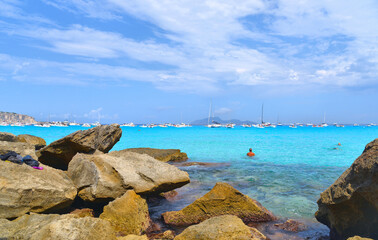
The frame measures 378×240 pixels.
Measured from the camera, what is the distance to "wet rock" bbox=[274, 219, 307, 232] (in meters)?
9.56

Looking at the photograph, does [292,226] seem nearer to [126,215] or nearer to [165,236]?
[165,236]

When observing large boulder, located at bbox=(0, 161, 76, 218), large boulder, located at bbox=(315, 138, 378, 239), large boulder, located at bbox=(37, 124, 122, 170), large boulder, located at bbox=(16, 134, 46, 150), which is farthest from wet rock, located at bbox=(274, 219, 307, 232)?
large boulder, located at bbox=(16, 134, 46, 150)

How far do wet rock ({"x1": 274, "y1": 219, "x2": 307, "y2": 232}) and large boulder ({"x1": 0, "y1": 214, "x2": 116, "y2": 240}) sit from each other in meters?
5.99

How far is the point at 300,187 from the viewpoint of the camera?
16.1 m

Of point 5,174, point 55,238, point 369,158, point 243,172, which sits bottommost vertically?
point 243,172

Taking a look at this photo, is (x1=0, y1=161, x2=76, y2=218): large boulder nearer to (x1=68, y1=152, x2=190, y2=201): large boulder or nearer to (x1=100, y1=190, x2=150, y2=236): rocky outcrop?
(x1=68, y1=152, x2=190, y2=201): large boulder

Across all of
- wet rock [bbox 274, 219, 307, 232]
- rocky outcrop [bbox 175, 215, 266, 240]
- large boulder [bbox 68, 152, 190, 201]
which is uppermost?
large boulder [bbox 68, 152, 190, 201]

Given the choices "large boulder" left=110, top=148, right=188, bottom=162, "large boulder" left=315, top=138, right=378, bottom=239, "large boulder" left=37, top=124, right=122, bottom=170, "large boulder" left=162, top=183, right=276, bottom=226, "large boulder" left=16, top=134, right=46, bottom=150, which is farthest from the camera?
"large boulder" left=110, top=148, right=188, bottom=162

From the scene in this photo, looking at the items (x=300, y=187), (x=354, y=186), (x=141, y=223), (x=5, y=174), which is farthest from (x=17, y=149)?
(x=300, y=187)

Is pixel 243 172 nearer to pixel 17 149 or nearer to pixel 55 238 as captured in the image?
pixel 17 149

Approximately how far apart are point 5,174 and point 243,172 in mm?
16329

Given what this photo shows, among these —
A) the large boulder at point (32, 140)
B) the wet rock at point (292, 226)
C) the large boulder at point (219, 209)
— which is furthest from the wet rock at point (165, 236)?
the large boulder at point (32, 140)

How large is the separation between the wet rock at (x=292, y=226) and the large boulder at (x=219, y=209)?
59cm

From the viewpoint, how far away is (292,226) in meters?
9.77
